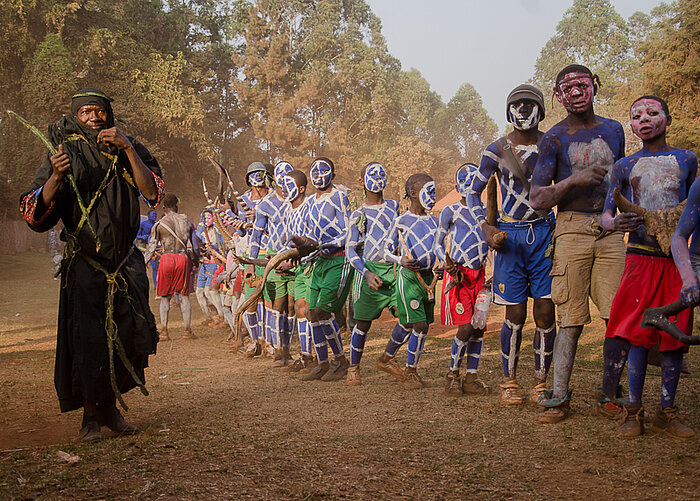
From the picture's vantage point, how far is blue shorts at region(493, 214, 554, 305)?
17.9 ft

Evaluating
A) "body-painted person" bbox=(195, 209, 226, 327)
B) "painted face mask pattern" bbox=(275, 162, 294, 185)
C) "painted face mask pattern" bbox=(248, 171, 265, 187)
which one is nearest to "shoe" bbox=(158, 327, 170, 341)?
"body-painted person" bbox=(195, 209, 226, 327)

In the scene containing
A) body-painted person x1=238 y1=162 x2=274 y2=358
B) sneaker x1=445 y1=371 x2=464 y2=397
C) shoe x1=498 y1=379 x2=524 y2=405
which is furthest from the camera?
body-painted person x1=238 y1=162 x2=274 y2=358

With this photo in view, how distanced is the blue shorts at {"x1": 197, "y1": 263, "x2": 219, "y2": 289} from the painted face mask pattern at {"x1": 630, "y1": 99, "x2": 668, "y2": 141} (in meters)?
9.03

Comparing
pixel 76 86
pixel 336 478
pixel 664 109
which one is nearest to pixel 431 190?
pixel 664 109

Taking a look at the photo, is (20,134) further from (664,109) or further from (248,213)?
(664,109)

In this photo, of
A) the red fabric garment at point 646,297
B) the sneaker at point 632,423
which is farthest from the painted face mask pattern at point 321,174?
the sneaker at point 632,423

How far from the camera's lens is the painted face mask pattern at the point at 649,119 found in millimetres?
4547

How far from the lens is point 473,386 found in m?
6.23

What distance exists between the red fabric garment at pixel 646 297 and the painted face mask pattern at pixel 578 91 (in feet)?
4.14

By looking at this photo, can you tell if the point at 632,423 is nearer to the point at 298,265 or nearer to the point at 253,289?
the point at 298,265

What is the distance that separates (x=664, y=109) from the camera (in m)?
4.57

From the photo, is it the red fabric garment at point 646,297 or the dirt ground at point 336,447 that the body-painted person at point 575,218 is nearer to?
the red fabric garment at point 646,297

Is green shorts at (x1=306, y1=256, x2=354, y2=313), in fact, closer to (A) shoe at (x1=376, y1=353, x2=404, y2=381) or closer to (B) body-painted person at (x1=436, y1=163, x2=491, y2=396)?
(A) shoe at (x1=376, y1=353, x2=404, y2=381)

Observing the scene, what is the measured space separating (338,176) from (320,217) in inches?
1446
